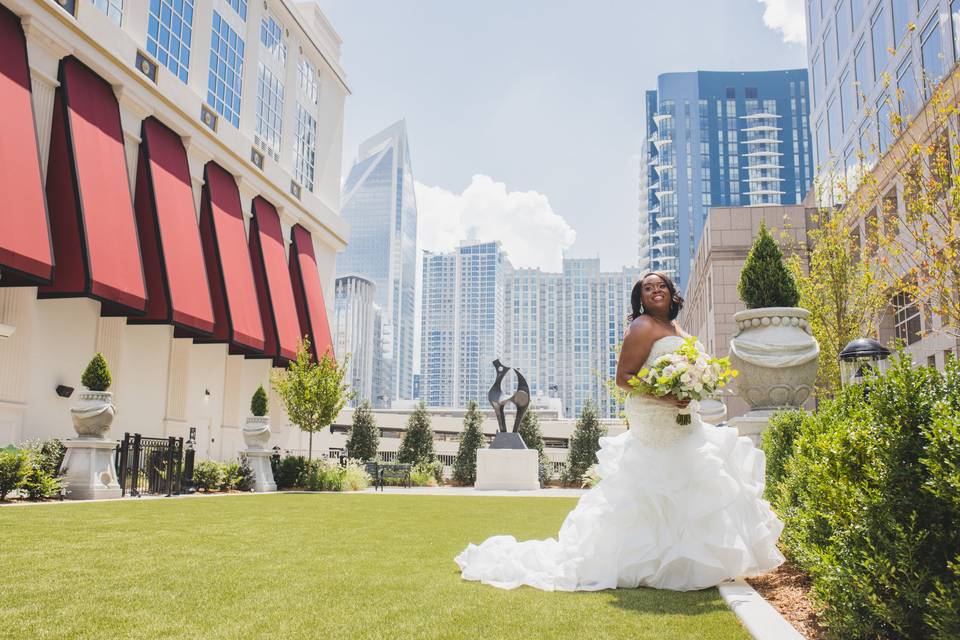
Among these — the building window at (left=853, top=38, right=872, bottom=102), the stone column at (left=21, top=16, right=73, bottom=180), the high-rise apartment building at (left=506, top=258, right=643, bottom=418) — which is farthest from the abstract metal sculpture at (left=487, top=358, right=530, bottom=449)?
the high-rise apartment building at (left=506, top=258, right=643, bottom=418)

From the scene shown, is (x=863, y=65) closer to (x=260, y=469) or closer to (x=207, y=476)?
(x=260, y=469)

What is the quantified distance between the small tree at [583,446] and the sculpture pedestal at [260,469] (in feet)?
54.8

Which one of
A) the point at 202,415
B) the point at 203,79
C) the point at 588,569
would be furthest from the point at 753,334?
the point at 203,79

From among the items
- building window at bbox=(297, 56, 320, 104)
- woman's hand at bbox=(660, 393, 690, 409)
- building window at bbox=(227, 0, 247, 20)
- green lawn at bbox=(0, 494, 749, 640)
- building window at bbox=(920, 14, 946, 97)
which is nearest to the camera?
green lawn at bbox=(0, 494, 749, 640)

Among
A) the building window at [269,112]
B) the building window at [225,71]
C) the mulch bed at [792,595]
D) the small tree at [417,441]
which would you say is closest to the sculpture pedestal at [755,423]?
the mulch bed at [792,595]

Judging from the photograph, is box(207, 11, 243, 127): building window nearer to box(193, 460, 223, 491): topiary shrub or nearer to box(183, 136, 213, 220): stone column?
box(183, 136, 213, 220): stone column

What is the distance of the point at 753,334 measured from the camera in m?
9.34

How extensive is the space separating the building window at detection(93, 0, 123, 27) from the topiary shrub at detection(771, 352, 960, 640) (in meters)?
23.6

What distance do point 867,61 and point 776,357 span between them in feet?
95.8

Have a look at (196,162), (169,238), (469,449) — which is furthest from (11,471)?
(469,449)

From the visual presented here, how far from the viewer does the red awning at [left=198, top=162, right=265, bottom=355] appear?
24.4 metres

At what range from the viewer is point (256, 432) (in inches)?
840

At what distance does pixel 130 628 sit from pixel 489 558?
9.12 feet

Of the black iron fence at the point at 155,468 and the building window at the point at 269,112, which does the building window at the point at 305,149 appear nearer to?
the building window at the point at 269,112
